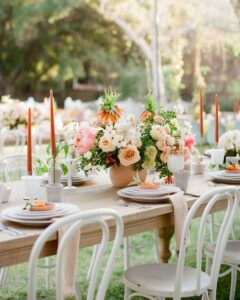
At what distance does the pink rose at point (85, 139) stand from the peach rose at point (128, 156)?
14 centimetres

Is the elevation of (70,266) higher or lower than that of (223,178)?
lower

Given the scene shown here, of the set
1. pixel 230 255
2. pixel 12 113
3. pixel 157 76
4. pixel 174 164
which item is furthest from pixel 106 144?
pixel 157 76

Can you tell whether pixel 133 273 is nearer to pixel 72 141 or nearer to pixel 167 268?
pixel 167 268

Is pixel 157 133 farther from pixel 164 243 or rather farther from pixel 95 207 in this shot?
pixel 164 243

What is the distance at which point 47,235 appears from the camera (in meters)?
1.55

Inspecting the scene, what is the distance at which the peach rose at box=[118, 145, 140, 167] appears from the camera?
2.52 m

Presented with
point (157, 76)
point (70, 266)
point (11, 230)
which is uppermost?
point (157, 76)

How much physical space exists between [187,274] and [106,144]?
0.65 metres

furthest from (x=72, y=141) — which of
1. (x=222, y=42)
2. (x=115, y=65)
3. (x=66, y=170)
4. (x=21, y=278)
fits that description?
(x=115, y=65)

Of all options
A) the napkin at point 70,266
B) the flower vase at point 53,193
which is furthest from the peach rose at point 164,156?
the napkin at point 70,266

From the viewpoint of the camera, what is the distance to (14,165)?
18.7 ft

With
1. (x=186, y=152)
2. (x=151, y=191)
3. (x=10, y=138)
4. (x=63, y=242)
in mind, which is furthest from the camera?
(x=10, y=138)

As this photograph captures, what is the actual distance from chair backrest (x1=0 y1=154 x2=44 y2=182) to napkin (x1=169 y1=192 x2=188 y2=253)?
79 cm

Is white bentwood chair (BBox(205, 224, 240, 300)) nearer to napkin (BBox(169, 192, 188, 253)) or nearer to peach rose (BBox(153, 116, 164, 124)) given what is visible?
napkin (BBox(169, 192, 188, 253))
